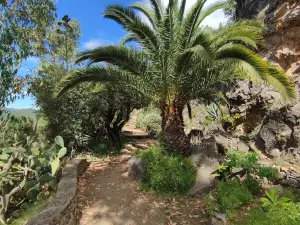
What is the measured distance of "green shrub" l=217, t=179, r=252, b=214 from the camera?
15.3 ft

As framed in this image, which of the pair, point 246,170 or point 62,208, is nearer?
point 62,208

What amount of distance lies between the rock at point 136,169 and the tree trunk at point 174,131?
100 centimetres

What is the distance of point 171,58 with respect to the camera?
6.74m

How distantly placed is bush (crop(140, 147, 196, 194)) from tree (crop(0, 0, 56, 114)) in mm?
4068

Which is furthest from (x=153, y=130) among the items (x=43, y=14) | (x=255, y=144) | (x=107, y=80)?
(x=43, y=14)

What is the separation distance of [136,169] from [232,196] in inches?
121

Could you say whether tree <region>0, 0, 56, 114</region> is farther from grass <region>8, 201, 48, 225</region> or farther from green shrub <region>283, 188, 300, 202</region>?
green shrub <region>283, 188, 300, 202</region>

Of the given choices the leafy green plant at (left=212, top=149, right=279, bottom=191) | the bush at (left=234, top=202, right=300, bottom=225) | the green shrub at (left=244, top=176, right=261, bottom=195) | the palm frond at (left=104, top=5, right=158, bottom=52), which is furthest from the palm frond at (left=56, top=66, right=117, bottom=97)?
the bush at (left=234, top=202, right=300, bottom=225)

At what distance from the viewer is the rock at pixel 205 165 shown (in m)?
6.15

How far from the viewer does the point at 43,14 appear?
6648 mm

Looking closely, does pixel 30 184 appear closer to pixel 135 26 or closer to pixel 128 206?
pixel 128 206

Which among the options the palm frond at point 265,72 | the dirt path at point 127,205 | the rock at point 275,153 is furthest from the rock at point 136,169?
the rock at point 275,153

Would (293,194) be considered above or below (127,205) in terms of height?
above

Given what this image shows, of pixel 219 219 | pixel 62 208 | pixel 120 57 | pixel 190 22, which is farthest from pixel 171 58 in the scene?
pixel 62 208
